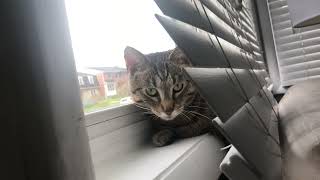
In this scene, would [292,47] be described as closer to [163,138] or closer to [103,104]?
[163,138]

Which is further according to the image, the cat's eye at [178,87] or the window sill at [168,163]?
the cat's eye at [178,87]

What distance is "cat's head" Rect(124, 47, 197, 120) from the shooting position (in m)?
1.03

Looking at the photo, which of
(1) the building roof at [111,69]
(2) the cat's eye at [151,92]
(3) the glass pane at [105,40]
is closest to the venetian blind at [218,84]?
(3) the glass pane at [105,40]

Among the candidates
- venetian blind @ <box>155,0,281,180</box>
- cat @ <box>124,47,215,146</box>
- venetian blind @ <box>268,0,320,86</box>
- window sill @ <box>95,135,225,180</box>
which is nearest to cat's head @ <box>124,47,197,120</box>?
cat @ <box>124,47,215,146</box>

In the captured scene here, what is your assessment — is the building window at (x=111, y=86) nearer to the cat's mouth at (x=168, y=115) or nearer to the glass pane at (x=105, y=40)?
the glass pane at (x=105, y=40)

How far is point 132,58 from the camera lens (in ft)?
3.55

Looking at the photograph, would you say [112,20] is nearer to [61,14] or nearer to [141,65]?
[141,65]

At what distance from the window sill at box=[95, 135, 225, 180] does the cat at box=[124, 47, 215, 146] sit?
78mm

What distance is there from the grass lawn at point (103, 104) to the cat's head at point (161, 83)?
0.08 m

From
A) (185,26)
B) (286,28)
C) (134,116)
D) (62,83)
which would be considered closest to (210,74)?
(185,26)

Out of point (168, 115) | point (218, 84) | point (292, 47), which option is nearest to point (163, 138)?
point (168, 115)

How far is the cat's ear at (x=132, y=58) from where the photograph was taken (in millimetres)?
1030

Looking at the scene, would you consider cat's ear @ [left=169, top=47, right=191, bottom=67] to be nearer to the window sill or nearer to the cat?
the cat

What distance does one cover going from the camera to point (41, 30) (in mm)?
260
